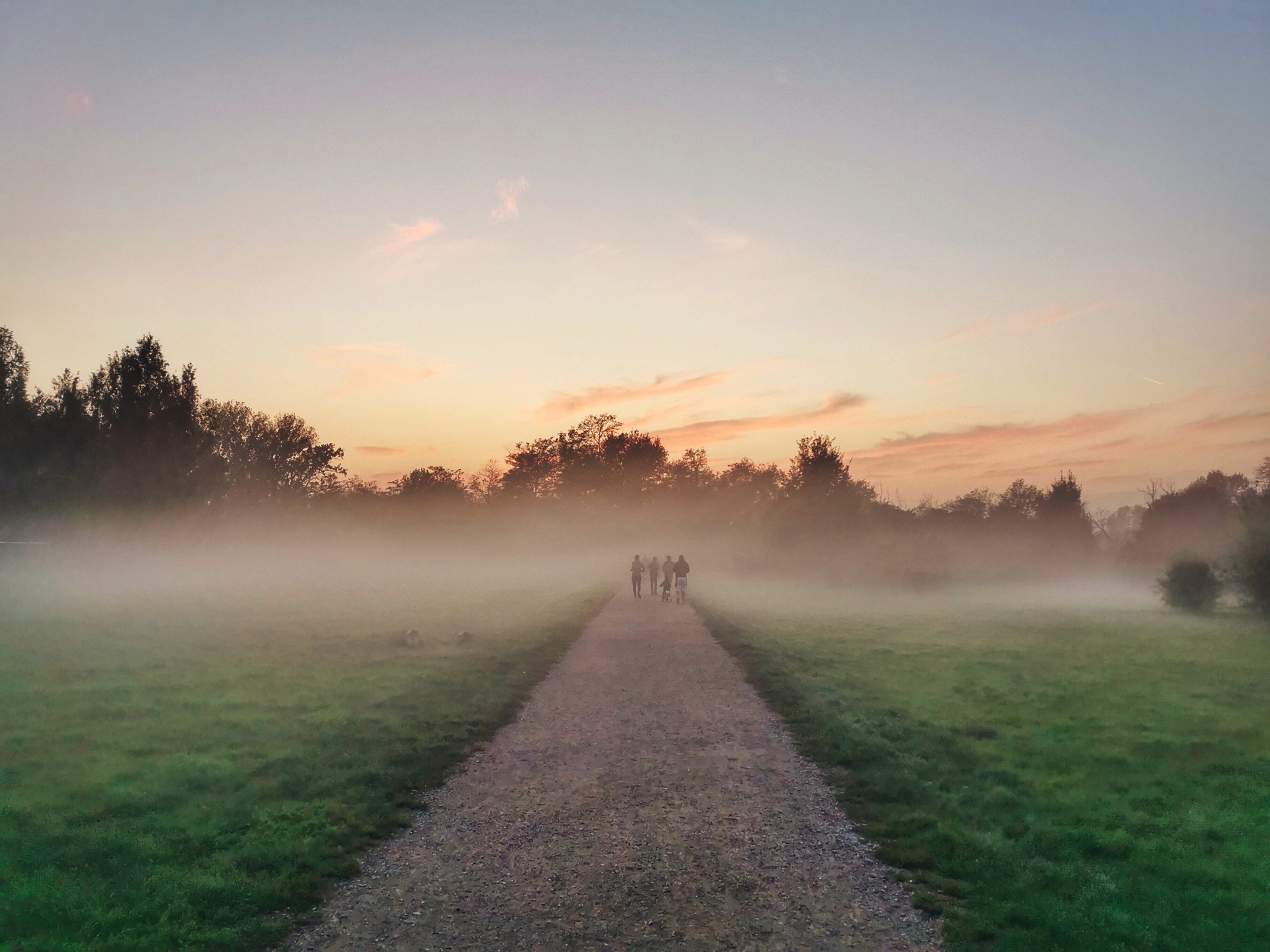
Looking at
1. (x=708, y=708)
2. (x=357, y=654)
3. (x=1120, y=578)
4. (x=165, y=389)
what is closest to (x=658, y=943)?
(x=708, y=708)

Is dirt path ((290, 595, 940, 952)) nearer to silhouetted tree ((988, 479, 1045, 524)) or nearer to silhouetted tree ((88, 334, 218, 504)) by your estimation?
silhouetted tree ((88, 334, 218, 504))

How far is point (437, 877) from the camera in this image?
750cm

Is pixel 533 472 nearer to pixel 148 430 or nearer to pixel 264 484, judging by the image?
pixel 264 484

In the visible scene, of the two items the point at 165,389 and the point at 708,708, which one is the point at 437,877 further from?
the point at 165,389

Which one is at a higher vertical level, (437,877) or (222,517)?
(222,517)

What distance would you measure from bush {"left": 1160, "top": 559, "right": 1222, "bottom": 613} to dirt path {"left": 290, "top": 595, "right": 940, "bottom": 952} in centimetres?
3327

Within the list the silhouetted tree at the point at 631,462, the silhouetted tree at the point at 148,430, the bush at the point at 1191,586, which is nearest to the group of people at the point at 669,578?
the bush at the point at 1191,586

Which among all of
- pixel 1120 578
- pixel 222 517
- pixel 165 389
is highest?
pixel 165 389

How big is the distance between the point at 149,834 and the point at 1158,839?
484 inches

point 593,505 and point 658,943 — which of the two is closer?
point 658,943

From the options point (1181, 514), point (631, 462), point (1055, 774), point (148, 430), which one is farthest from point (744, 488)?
point (1055, 774)

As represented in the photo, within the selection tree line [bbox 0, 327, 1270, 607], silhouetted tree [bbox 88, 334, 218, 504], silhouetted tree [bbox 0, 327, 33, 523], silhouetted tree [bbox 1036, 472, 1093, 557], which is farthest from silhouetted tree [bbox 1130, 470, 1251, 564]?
silhouetted tree [bbox 0, 327, 33, 523]

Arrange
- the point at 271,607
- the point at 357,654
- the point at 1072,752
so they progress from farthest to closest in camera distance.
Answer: the point at 271,607, the point at 357,654, the point at 1072,752

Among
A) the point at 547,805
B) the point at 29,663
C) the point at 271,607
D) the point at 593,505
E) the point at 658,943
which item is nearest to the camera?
the point at 658,943
